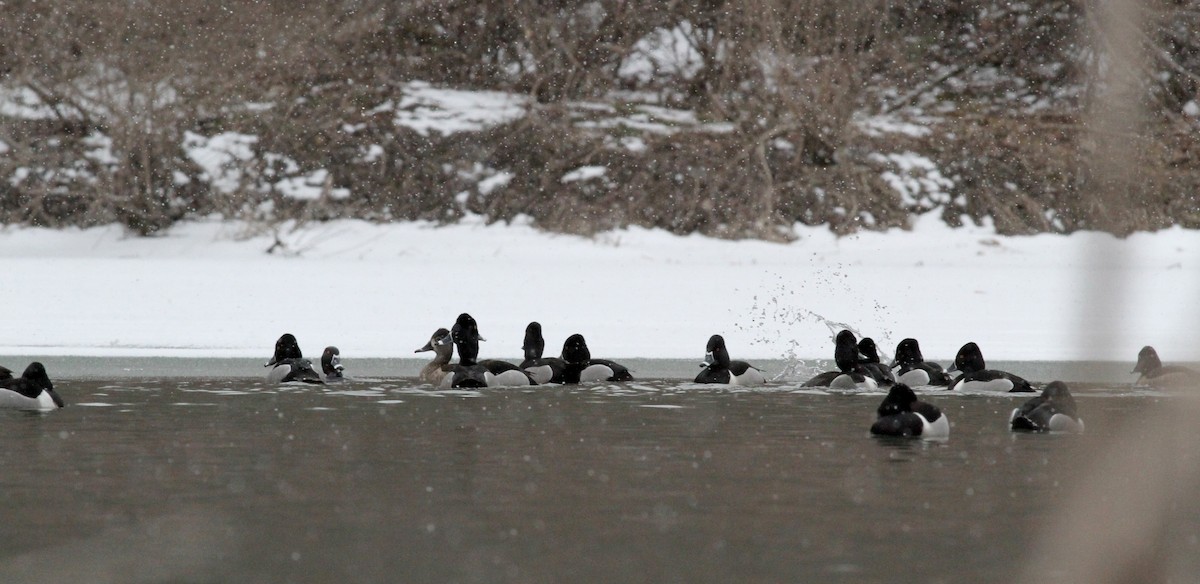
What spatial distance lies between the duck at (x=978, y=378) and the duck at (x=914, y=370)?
233 millimetres

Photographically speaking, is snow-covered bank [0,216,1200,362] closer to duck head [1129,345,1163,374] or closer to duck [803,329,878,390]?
duck head [1129,345,1163,374]

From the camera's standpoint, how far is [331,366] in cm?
1230

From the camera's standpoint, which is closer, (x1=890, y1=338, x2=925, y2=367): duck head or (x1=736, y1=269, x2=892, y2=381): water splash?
(x1=890, y1=338, x2=925, y2=367): duck head

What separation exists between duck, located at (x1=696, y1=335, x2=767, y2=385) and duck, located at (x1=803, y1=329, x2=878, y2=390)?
508 millimetres

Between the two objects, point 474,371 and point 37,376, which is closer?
point 37,376

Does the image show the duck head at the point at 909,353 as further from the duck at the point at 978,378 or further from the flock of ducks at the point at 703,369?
the duck at the point at 978,378

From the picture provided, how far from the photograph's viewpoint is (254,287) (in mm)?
19203

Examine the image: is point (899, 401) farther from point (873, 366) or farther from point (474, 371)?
point (474, 371)

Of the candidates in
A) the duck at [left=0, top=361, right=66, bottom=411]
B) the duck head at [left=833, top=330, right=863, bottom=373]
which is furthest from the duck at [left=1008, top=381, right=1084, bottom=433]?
the duck at [left=0, top=361, right=66, bottom=411]

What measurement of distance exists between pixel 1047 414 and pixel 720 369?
3568 millimetres

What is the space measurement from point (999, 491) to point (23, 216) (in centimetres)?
2105

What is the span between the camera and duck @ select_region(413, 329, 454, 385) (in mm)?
12398

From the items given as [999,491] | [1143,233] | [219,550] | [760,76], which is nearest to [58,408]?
[219,550]

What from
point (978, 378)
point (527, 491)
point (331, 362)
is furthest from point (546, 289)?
point (527, 491)
